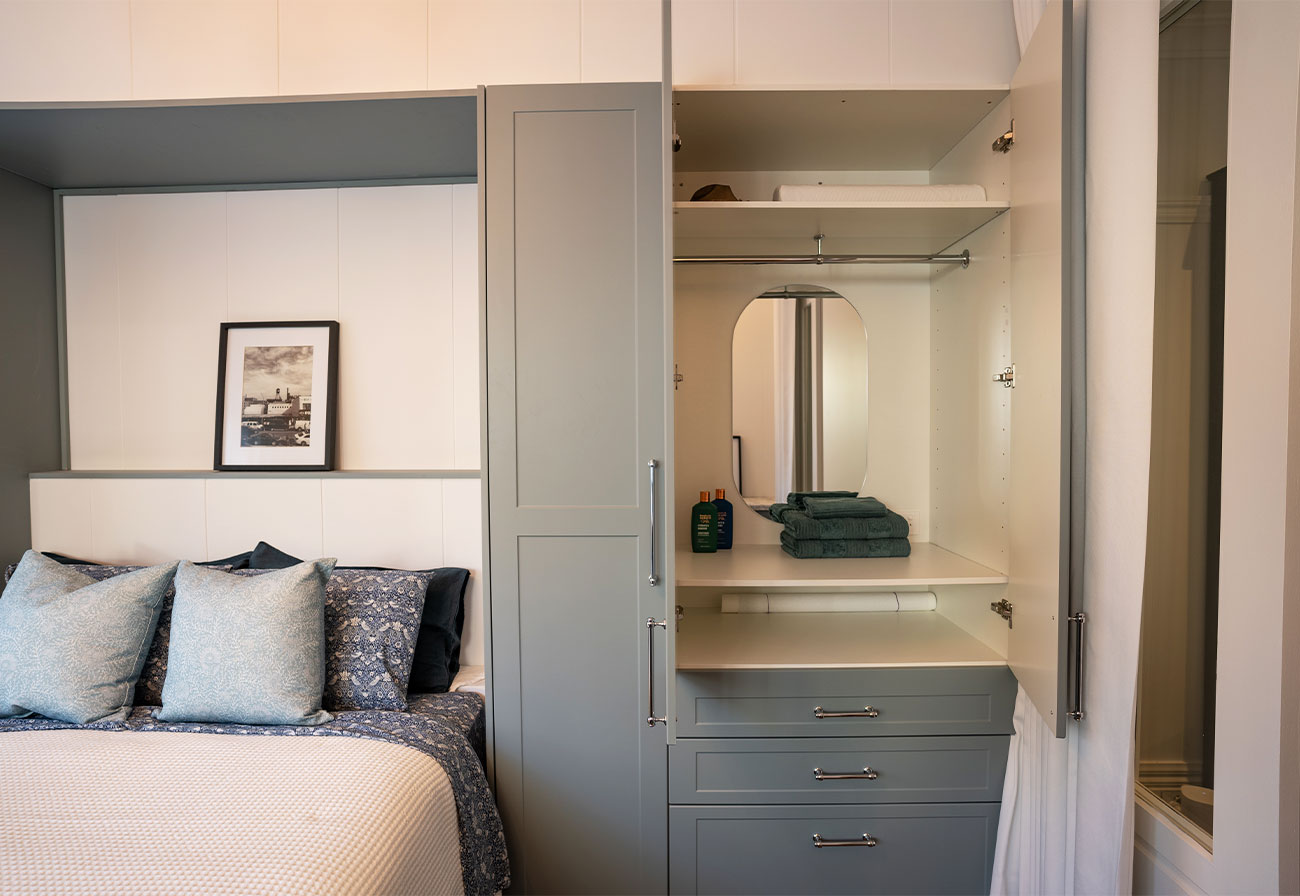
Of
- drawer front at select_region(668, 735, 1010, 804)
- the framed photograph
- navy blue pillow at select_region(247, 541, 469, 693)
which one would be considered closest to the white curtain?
drawer front at select_region(668, 735, 1010, 804)

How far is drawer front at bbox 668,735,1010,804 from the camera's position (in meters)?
1.88

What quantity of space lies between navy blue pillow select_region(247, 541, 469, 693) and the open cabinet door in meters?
1.55

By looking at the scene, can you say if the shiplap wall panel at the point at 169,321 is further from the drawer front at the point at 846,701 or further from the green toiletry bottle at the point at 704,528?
the drawer front at the point at 846,701

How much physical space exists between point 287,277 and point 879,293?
200cm

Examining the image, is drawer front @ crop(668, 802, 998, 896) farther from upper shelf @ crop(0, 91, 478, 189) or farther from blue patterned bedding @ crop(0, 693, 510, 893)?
upper shelf @ crop(0, 91, 478, 189)

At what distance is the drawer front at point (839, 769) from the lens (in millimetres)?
1882

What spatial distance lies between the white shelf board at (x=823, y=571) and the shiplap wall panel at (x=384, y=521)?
2.68ft

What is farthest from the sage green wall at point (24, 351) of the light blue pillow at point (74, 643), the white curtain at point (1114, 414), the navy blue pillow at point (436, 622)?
the white curtain at point (1114, 414)

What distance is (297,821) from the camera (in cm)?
133

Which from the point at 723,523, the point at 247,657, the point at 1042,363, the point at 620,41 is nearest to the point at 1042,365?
the point at 1042,363

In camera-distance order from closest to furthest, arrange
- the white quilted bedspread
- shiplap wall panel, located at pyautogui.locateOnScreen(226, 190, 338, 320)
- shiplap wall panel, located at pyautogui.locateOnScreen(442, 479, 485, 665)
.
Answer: the white quilted bedspread < shiplap wall panel, located at pyautogui.locateOnScreen(442, 479, 485, 665) < shiplap wall panel, located at pyautogui.locateOnScreen(226, 190, 338, 320)

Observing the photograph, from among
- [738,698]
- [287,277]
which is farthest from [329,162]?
[738,698]

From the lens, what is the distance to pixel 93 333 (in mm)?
2445

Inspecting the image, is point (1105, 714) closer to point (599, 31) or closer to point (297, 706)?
point (297, 706)
